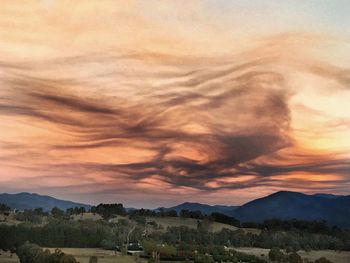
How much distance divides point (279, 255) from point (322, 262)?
26809 mm

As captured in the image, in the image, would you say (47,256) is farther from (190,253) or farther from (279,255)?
(279,255)

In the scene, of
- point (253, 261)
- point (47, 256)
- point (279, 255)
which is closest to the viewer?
point (47, 256)

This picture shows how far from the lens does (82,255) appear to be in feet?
629

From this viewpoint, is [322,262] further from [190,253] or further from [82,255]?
[82,255]

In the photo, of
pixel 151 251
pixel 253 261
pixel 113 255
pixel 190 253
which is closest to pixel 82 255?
pixel 113 255

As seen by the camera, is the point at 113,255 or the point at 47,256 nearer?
the point at 47,256

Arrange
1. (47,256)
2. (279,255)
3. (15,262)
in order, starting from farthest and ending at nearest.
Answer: (279,255), (15,262), (47,256)

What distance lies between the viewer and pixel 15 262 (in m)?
170

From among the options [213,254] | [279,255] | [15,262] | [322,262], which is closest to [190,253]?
[213,254]

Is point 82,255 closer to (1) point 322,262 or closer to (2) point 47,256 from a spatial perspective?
(2) point 47,256

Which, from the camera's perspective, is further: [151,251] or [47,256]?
[151,251]

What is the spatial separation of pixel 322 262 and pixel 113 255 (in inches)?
3063

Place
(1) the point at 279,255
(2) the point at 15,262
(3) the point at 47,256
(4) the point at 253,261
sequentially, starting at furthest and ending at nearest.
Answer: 1. (1) the point at 279,255
2. (4) the point at 253,261
3. (2) the point at 15,262
4. (3) the point at 47,256

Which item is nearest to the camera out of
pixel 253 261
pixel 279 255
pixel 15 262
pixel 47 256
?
pixel 47 256
